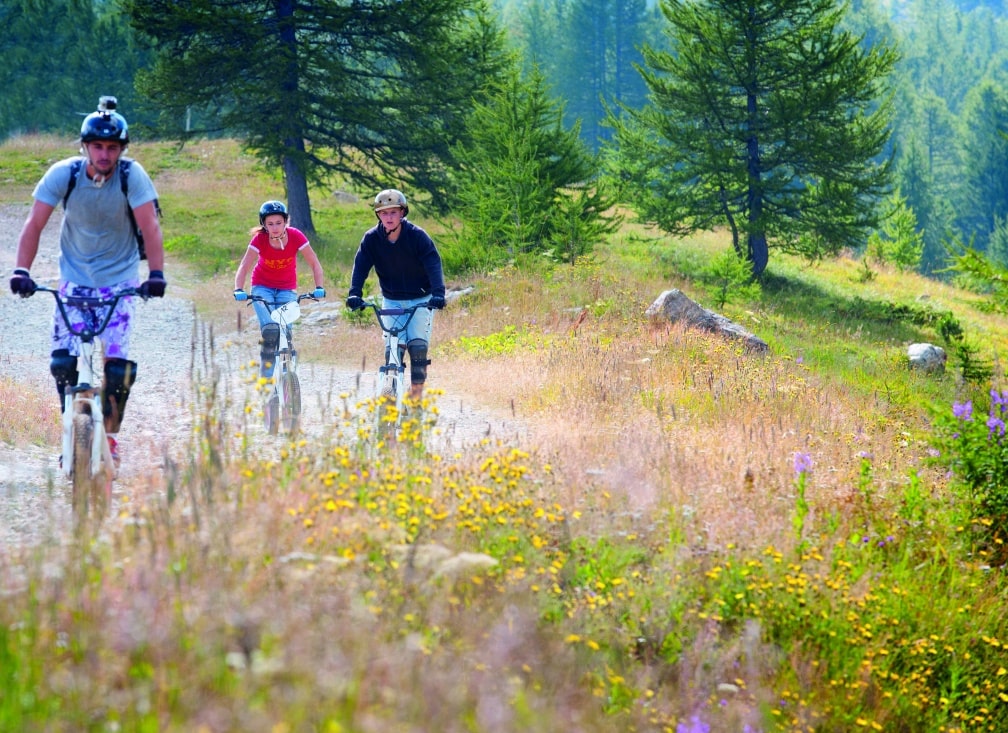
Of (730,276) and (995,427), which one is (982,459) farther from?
(730,276)

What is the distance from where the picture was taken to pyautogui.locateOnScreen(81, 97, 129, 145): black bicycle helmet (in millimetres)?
5070

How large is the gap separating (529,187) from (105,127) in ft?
44.6

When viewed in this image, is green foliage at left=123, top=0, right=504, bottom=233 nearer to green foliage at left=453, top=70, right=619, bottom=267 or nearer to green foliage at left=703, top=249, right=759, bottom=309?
green foliage at left=453, top=70, right=619, bottom=267

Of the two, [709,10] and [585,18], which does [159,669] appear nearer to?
[709,10]

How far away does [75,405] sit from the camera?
5.16 metres

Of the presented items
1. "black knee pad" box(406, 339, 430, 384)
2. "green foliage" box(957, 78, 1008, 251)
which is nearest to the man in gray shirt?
"black knee pad" box(406, 339, 430, 384)

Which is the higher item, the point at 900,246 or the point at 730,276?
the point at 900,246

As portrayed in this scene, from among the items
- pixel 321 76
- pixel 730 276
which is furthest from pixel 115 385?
pixel 321 76

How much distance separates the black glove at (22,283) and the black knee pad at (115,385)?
0.56 m

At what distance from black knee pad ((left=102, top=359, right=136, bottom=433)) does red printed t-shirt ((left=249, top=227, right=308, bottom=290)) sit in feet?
10.3

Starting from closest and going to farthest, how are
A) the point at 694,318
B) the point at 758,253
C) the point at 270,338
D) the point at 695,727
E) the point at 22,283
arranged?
the point at 695,727
the point at 22,283
the point at 270,338
the point at 694,318
the point at 758,253

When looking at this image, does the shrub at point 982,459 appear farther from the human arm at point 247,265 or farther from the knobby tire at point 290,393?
the human arm at point 247,265

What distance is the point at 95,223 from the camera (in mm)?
5375

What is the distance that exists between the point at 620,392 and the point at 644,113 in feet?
50.3
